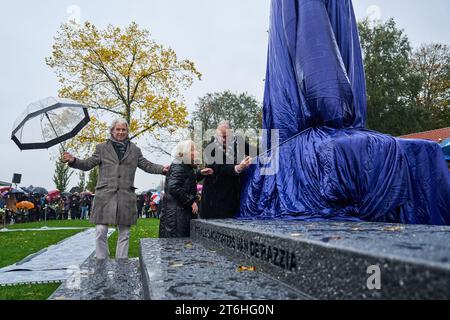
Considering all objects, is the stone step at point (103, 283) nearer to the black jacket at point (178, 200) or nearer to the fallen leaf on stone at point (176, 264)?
the fallen leaf on stone at point (176, 264)

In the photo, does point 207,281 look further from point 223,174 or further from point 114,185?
point 223,174

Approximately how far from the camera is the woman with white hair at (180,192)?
5.66m

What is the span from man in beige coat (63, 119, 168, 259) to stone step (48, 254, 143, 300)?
491 millimetres

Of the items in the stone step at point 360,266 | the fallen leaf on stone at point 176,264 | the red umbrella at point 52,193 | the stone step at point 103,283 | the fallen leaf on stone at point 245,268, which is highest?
the red umbrella at point 52,193

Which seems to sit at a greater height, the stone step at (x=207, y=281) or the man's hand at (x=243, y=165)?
the man's hand at (x=243, y=165)

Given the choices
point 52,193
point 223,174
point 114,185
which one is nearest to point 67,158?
point 114,185

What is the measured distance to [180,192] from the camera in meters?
5.66

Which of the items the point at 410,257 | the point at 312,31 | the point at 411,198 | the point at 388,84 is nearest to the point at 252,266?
the point at 410,257

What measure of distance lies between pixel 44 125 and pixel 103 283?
2.68 metres

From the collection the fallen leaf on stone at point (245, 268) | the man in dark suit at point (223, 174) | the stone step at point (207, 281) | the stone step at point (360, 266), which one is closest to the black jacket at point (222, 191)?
the man in dark suit at point (223, 174)

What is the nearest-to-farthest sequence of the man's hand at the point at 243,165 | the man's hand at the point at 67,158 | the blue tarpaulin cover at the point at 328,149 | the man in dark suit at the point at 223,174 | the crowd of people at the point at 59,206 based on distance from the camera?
the blue tarpaulin cover at the point at 328,149, the man's hand at the point at 67,158, the man's hand at the point at 243,165, the man in dark suit at the point at 223,174, the crowd of people at the point at 59,206

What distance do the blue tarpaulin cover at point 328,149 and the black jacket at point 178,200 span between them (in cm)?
88

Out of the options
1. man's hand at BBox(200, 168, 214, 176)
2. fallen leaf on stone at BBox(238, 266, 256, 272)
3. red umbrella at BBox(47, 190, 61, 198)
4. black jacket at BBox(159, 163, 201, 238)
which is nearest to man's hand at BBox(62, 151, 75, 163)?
black jacket at BBox(159, 163, 201, 238)

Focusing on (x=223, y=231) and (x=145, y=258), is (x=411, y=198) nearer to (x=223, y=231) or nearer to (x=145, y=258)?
(x=223, y=231)
